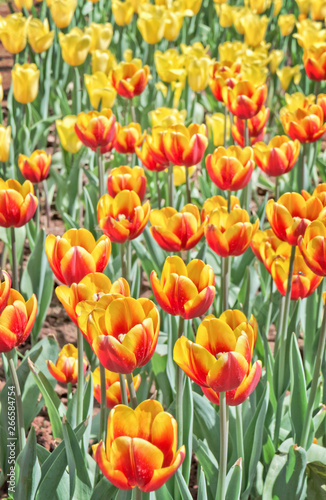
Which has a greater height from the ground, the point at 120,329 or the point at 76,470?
the point at 120,329

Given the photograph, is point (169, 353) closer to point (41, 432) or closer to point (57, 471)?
point (57, 471)

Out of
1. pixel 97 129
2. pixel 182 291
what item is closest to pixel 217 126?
pixel 97 129

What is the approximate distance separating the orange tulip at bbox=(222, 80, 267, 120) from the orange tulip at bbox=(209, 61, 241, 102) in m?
0.17

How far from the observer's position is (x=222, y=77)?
7.98 ft

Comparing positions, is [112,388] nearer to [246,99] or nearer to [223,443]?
[223,443]

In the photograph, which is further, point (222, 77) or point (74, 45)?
point (74, 45)

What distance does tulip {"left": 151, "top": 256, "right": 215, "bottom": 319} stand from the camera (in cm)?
117

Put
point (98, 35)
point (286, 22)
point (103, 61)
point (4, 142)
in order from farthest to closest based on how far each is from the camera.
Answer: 1. point (286, 22)
2. point (98, 35)
3. point (103, 61)
4. point (4, 142)

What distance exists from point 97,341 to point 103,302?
9 cm

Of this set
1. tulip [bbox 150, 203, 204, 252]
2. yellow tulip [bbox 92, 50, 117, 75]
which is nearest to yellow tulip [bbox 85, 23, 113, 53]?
yellow tulip [bbox 92, 50, 117, 75]

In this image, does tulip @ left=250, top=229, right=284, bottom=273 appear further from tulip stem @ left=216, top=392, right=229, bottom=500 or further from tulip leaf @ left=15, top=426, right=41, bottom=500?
tulip leaf @ left=15, top=426, right=41, bottom=500

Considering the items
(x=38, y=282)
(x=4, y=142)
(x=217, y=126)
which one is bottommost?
(x=38, y=282)

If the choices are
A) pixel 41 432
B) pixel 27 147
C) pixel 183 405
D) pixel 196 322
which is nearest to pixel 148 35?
pixel 27 147

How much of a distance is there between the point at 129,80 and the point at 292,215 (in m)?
1.26
